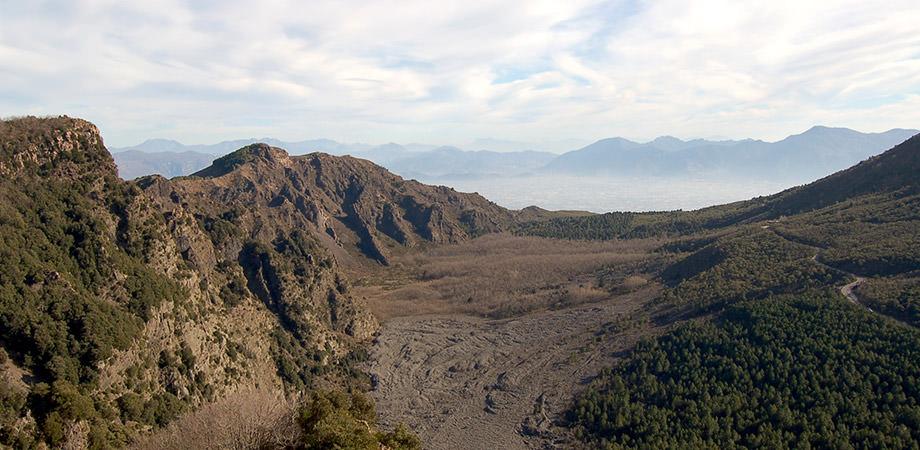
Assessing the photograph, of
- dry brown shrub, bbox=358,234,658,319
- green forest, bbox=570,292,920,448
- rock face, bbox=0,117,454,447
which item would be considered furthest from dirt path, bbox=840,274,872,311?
rock face, bbox=0,117,454,447

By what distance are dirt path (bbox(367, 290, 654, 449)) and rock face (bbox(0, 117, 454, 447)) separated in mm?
6968

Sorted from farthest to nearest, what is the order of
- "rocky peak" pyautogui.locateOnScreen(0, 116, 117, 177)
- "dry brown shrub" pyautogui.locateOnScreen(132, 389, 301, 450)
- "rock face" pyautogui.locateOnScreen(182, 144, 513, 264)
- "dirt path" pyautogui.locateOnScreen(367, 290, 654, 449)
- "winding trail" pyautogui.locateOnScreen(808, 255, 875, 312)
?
1. "rock face" pyautogui.locateOnScreen(182, 144, 513, 264)
2. "winding trail" pyautogui.locateOnScreen(808, 255, 875, 312)
3. "dirt path" pyautogui.locateOnScreen(367, 290, 654, 449)
4. "rocky peak" pyautogui.locateOnScreen(0, 116, 117, 177)
5. "dry brown shrub" pyautogui.locateOnScreen(132, 389, 301, 450)

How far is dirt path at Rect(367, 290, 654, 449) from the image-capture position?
5638cm

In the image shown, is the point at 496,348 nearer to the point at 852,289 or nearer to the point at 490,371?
the point at 490,371

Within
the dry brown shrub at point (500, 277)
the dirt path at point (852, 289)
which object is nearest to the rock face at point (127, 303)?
the dry brown shrub at point (500, 277)

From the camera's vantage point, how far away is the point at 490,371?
229 ft

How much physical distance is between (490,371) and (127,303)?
131 ft

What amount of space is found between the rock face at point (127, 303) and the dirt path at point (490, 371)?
697 cm

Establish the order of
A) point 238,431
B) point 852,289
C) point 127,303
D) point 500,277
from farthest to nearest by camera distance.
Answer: point 500,277, point 852,289, point 127,303, point 238,431

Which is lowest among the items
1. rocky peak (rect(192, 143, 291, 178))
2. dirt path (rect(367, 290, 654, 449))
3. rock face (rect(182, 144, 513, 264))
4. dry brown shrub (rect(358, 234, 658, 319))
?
dirt path (rect(367, 290, 654, 449))

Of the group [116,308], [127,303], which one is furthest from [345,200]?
[116,308]

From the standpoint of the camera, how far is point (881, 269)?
68.8 meters

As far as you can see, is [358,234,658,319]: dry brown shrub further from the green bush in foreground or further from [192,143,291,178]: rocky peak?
the green bush in foreground

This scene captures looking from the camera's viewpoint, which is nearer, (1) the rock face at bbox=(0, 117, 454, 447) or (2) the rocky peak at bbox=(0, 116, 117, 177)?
(1) the rock face at bbox=(0, 117, 454, 447)
